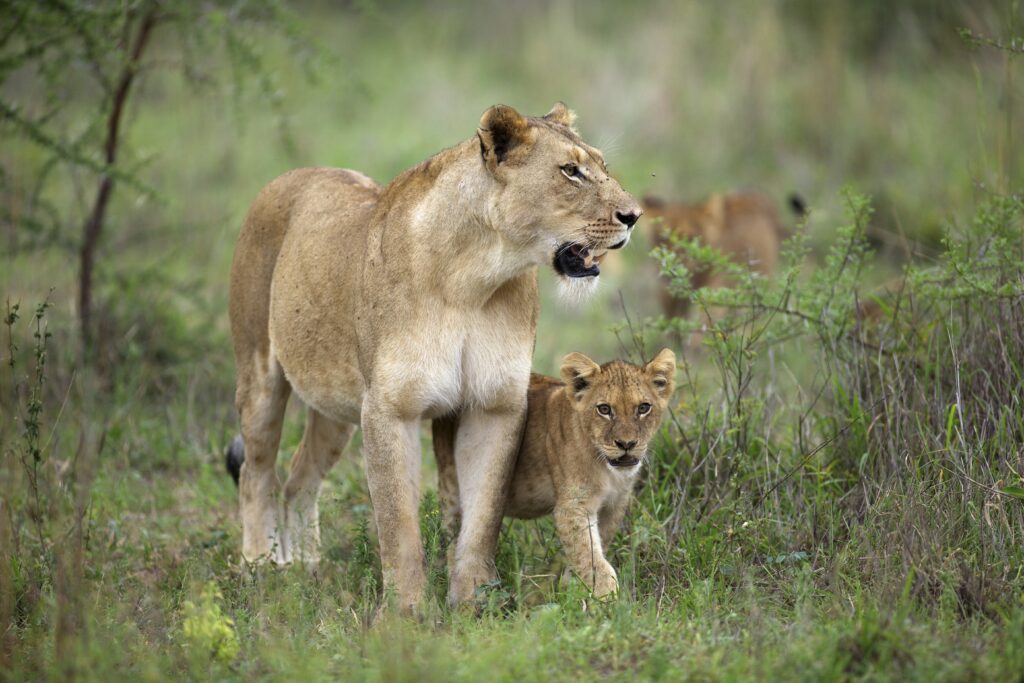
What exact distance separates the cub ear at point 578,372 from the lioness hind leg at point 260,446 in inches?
62.0

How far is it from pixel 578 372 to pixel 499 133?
100 centimetres

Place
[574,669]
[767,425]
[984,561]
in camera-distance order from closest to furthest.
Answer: [574,669] < [984,561] < [767,425]

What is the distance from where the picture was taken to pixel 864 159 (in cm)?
1241

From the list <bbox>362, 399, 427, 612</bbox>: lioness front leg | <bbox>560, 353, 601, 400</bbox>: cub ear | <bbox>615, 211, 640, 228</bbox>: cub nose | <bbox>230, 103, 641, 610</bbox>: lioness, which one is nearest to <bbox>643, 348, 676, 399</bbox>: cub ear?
<bbox>560, 353, 601, 400</bbox>: cub ear

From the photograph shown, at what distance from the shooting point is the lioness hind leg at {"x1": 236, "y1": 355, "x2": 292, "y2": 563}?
5980mm

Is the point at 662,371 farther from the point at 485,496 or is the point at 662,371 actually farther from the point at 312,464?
the point at 312,464

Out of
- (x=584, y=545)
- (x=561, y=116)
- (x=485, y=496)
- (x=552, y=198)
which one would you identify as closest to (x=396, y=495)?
(x=485, y=496)

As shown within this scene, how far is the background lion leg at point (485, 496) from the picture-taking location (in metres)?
4.95

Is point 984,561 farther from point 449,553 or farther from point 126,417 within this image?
point 126,417

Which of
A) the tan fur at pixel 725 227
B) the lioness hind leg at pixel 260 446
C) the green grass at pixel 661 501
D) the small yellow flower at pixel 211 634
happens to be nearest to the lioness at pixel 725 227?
the tan fur at pixel 725 227

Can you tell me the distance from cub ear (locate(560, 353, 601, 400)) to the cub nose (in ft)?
1.92

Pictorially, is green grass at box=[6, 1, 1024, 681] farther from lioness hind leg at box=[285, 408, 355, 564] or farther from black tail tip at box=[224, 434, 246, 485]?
black tail tip at box=[224, 434, 246, 485]

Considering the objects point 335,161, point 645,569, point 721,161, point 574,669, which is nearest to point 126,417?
point 645,569

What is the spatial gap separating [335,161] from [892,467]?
883 cm
